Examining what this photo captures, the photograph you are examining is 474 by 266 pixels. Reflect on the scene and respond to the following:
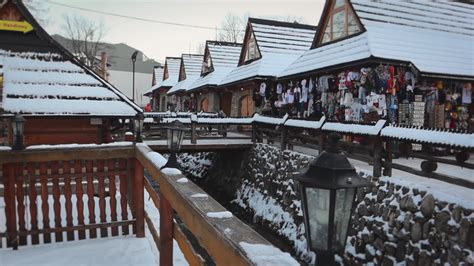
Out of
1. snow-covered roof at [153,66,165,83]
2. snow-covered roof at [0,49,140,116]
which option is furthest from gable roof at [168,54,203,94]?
snow-covered roof at [0,49,140,116]

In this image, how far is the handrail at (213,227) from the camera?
1558 millimetres

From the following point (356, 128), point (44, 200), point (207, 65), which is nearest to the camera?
point (44, 200)

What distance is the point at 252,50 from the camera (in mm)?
18406

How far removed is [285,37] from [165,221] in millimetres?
17274

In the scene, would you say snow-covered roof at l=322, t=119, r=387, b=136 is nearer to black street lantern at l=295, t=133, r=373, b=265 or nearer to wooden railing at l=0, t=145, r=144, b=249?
wooden railing at l=0, t=145, r=144, b=249

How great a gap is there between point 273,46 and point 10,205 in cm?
1525

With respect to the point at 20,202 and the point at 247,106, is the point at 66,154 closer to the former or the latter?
the point at 20,202

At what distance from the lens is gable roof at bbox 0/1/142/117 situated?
8758 millimetres

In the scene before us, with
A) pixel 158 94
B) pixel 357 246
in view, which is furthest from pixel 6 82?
pixel 158 94

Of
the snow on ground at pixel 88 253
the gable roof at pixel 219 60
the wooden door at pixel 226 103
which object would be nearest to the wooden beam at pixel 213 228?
the snow on ground at pixel 88 253

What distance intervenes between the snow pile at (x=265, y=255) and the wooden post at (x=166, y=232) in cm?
170

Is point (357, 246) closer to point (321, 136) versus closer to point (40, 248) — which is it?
point (321, 136)

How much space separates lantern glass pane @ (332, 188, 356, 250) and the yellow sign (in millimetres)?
10659

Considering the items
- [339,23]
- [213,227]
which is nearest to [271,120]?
[339,23]
